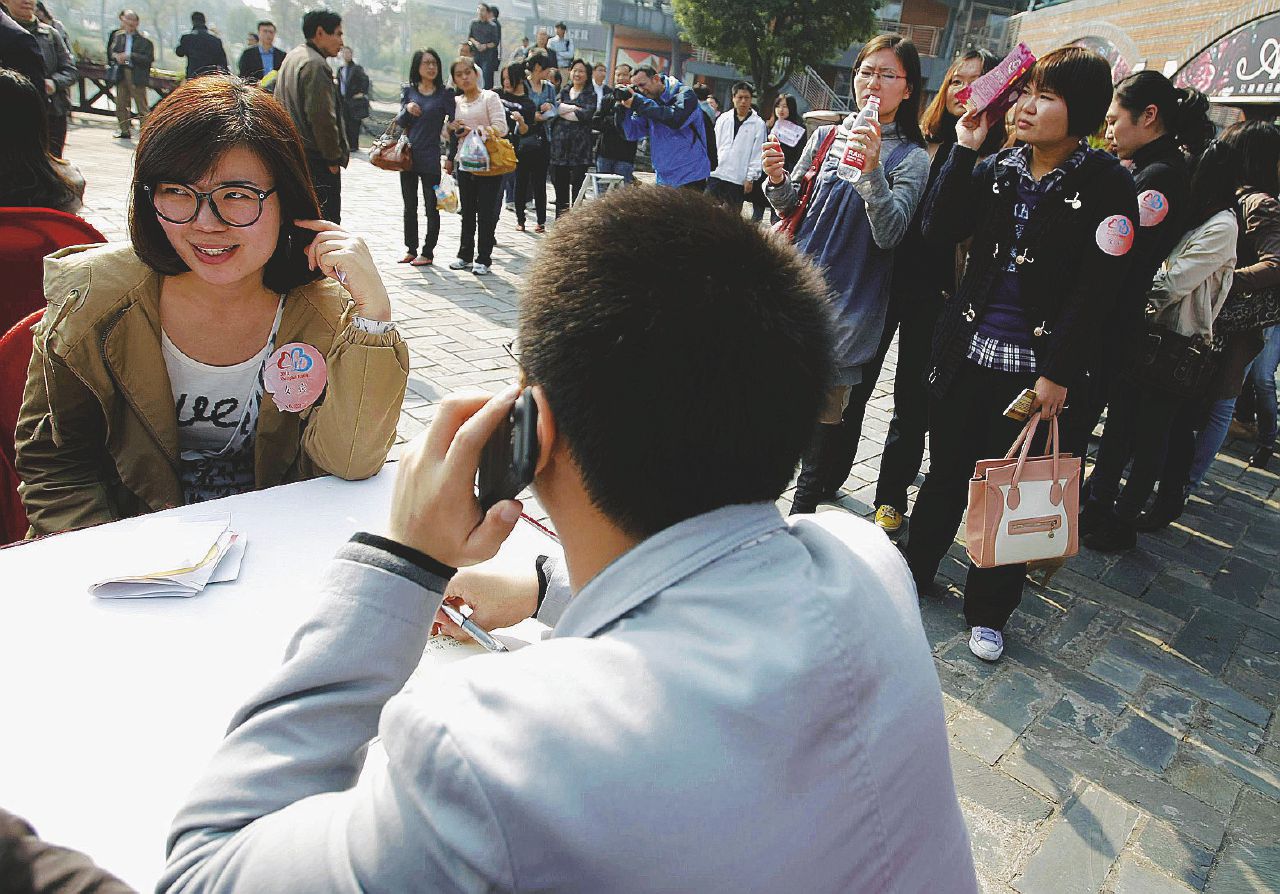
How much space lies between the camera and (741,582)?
0.79 meters

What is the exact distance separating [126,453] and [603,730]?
181 cm

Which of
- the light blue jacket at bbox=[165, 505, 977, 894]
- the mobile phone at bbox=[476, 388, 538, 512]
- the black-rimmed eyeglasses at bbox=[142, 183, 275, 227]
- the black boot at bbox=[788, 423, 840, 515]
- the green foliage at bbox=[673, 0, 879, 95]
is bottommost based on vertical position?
Answer: the black boot at bbox=[788, 423, 840, 515]

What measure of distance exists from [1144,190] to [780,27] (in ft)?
83.4

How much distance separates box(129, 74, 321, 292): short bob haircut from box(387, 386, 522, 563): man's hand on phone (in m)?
1.37

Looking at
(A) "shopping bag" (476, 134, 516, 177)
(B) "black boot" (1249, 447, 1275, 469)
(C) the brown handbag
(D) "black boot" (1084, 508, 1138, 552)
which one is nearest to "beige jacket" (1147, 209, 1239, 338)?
(D) "black boot" (1084, 508, 1138, 552)

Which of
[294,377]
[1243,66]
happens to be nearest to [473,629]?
[294,377]

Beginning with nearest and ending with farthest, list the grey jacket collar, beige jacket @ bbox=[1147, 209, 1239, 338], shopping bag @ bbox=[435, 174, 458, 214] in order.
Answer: the grey jacket collar
beige jacket @ bbox=[1147, 209, 1239, 338]
shopping bag @ bbox=[435, 174, 458, 214]

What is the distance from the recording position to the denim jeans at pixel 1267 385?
5.20m

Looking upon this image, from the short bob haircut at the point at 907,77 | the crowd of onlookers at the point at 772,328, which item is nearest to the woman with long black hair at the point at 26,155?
the crowd of onlookers at the point at 772,328

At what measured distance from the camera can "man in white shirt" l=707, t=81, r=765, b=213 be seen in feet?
27.6

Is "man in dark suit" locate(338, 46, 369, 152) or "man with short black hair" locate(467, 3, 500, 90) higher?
"man with short black hair" locate(467, 3, 500, 90)

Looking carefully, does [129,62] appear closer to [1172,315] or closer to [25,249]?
[25,249]

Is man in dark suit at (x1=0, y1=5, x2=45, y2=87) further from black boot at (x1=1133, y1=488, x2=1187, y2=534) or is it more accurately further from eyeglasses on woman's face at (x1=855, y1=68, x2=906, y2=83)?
black boot at (x1=1133, y1=488, x2=1187, y2=534)

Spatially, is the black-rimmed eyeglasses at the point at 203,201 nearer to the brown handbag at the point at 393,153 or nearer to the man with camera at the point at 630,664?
the man with camera at the point at 630,664
